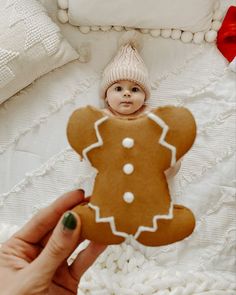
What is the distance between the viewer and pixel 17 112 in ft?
4.09

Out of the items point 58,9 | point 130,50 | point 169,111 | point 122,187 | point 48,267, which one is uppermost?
point 58,9

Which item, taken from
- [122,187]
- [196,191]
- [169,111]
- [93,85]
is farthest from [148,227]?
[93,85]

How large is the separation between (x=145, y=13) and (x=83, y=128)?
22.6 inches

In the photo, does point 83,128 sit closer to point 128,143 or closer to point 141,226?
point 128,143

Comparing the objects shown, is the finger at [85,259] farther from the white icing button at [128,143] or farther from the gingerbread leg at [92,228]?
the white icing button at [128,143]

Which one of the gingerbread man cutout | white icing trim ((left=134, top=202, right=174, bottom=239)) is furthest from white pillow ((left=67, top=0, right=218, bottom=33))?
white icing trim ((left=134, top=202, right=174, bottom=239))

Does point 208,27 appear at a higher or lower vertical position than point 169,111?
higher

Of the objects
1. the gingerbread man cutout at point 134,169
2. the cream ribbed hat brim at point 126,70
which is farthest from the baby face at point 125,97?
the gingerbread man cutout at point 134,169

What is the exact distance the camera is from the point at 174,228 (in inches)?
30.0

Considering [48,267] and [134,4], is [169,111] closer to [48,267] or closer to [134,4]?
[48,267]

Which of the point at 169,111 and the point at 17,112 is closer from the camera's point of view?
the point at 169,111

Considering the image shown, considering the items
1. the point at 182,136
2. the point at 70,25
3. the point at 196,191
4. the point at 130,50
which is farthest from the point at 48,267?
the point at 70,25

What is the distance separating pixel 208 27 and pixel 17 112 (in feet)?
1.83

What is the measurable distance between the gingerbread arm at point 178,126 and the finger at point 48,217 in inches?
A: 8.4
